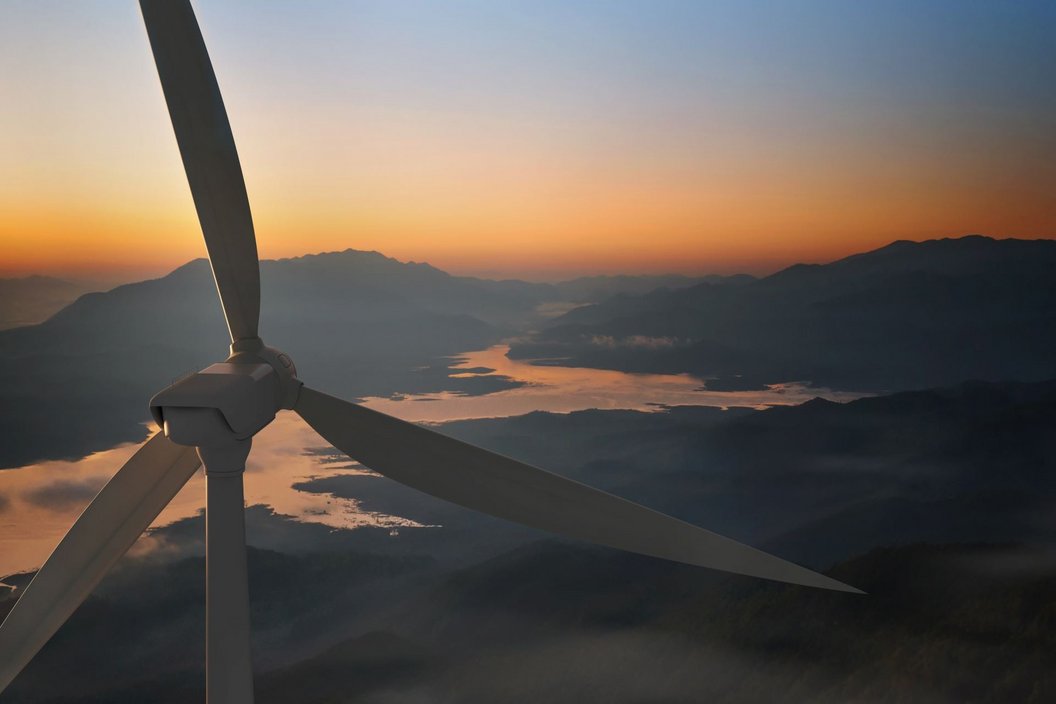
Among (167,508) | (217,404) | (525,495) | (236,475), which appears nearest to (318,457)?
(167,508)

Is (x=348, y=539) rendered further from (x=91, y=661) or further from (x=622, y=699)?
(x=622, y=699)

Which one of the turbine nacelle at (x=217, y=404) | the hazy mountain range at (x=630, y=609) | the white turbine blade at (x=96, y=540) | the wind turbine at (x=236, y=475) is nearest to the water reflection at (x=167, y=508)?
the hazy mountain range at (x=630, y=609)

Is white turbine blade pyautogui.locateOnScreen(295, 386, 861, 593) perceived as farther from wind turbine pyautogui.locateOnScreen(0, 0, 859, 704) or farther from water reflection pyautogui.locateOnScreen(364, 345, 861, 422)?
water reflection pyautogui.locateOnScreen(364, 345, 861, 422)

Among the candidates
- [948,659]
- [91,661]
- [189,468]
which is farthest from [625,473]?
[189,468]

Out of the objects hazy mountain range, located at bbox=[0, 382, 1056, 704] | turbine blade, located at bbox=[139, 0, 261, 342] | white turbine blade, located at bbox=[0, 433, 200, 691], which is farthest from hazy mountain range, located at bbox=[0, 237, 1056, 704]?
turbine blade, located at bbox=[139, 0, 261, 342]

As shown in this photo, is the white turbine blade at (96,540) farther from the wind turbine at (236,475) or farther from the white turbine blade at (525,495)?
the white turbine blade at (525,495)

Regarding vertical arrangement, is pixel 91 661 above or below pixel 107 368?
below
